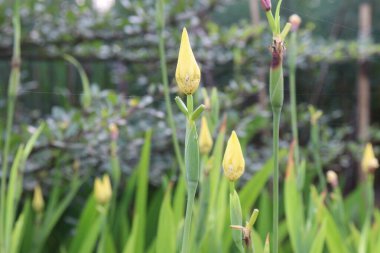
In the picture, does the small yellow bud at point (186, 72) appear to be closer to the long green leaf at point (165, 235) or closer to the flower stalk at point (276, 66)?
→ the flower stalk at point (276, 66)

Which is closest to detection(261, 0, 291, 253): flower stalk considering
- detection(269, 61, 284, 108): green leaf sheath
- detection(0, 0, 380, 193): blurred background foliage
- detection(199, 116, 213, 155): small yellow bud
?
detection(269, 61, 284, 108): green leaf sheath

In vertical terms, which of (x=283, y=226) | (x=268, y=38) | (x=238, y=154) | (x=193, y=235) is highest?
(x=268, y=38)

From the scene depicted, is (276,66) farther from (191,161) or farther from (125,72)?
(125,72)

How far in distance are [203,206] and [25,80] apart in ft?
4.74

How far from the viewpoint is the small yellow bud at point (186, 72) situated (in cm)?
36

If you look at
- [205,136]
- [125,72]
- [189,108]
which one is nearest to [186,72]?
[189,108]

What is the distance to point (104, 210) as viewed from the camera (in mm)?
768

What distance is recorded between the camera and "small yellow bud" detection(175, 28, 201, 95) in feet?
1.17

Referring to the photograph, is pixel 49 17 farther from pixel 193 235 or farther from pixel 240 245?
pixel 240 245

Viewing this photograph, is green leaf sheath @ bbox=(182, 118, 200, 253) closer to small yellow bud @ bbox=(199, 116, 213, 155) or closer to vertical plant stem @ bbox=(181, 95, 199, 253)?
vertical plant stem @ bbox=(181, 95, 199, 253)

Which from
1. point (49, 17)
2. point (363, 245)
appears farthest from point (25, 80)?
point (363, 245)

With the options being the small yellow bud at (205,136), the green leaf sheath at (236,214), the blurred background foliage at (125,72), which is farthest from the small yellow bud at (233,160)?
the blurred background foliage at (125,72)

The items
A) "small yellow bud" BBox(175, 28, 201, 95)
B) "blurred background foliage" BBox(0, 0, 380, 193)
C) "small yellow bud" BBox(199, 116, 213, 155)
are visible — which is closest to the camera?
"small yellow bud" BBox(175, 28, 201, 95)

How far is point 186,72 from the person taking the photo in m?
0.36
